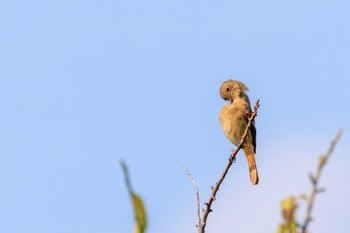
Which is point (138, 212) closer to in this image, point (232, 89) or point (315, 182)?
point (315, 182)

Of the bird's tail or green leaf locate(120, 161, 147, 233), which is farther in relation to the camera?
the bird's tail

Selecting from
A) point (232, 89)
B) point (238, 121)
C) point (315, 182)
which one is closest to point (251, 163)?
point (238, 121)

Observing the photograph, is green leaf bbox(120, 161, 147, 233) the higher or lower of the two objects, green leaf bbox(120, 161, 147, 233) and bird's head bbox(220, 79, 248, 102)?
the lower

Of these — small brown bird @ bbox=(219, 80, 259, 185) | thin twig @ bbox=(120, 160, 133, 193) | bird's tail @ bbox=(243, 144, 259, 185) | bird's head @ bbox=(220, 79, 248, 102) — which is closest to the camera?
thin twig @ bbox=(120, 160, 133, 193)

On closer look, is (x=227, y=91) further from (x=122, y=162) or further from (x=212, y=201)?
(x=122, y=162)

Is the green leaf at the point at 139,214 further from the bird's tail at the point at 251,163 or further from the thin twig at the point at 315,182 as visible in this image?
the bird's tail at the point at 251,163

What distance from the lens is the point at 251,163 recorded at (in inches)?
517

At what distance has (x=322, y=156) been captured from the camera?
5.51 feet

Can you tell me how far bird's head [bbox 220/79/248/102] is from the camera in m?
13.6

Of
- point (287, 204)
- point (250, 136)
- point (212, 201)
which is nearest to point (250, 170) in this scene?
point (250, 136)

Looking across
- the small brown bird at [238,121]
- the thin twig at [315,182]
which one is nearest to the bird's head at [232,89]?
the small brown bird at [238,121]

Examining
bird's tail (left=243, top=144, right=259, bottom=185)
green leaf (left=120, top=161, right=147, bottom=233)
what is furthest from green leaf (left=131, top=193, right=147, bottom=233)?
bird's tail (left=243, top=144, right=259, bottom=185)

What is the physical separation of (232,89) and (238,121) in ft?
2.58

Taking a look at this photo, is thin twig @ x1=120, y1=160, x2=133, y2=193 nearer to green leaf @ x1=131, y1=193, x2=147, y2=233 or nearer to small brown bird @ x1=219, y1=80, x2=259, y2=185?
green leaf @ x1=131, y1=193, x2=147, y2=233
